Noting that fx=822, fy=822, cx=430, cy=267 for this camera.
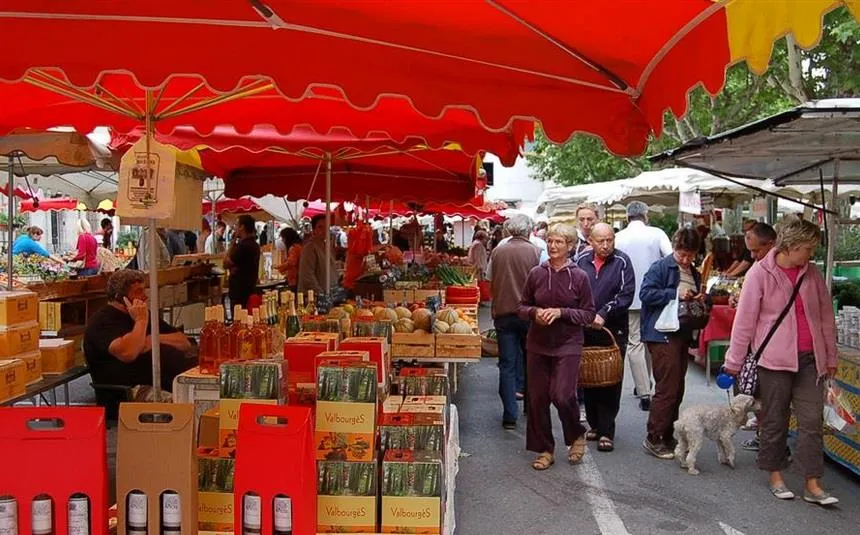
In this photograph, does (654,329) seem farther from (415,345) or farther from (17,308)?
(17,308)

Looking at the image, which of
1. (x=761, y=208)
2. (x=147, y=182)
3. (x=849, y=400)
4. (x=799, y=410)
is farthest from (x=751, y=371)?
(x=761, y=208)

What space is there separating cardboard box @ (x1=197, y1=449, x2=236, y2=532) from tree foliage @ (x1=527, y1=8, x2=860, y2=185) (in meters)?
4.39

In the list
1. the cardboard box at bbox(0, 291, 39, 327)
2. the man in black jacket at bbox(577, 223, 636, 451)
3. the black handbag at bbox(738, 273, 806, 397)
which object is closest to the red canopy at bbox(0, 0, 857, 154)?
the cardboard box at bbox(0, 291, 39, 327)

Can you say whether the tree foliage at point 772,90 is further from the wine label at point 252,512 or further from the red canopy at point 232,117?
the wine label at point 252,512

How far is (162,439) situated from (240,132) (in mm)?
2817

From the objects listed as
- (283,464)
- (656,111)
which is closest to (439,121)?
(656,111)

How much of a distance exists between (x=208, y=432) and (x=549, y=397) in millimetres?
3398

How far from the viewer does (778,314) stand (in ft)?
17.6

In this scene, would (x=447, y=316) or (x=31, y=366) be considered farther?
(x=447, y=316)

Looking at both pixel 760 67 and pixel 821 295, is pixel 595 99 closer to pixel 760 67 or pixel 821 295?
pixel 760 67

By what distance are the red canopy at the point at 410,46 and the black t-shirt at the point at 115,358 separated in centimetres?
343

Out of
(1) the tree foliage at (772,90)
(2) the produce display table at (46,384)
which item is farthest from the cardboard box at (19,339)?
(1) the tree foliage at (772,90)

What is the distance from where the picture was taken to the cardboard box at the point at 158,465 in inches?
103

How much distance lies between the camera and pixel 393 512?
3.12 metres
